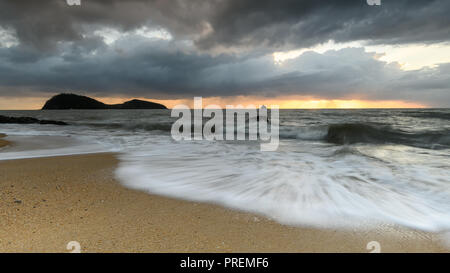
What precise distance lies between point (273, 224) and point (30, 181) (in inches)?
136

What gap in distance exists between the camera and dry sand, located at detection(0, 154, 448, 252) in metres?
1.82

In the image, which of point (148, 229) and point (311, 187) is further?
point (311, 187)

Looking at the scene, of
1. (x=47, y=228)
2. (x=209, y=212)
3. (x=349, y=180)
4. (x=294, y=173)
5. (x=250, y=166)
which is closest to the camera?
(x=47, y=228)

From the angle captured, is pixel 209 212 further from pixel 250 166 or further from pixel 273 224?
pixel 250 166

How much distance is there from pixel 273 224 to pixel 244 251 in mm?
602

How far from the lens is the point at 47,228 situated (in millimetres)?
2010

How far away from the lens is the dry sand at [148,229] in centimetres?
182

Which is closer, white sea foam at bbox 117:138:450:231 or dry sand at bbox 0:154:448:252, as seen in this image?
dry sand at bbox 0:154:448:252

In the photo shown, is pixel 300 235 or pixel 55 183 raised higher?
pixel 55 183

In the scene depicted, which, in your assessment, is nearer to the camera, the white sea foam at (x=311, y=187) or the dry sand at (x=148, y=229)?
the dry sand at (x=148, y=229)

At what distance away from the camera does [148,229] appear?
6.76ft

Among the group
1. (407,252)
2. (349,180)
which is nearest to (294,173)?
(349,180)
